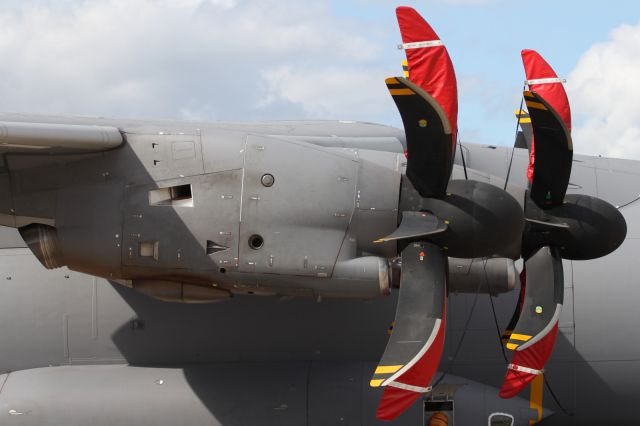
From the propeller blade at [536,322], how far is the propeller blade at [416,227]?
1.18 meters

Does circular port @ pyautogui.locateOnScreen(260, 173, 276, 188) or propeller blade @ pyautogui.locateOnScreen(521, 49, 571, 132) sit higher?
propeller blade @ pyautogui.locateOnScreen(521, 49, 571, 132)

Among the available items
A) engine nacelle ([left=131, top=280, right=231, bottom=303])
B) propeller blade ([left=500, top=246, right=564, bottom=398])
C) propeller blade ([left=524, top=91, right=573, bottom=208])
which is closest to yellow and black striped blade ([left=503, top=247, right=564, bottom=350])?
propeller blade ([left=500, top=246, right=564, bottom=398])

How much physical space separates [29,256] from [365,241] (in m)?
3.55

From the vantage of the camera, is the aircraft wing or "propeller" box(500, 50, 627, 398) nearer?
the aircraft wing

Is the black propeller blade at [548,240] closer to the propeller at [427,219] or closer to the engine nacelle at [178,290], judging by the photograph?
the propeller at [427,219]

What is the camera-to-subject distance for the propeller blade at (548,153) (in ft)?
25.9

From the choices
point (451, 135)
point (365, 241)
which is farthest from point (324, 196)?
Result: point (451, 135)

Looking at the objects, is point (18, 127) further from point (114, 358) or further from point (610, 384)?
point (610, 384)

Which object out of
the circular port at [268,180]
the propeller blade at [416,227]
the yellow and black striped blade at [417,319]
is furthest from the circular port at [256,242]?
the yellow and black striped blade at [417,319]

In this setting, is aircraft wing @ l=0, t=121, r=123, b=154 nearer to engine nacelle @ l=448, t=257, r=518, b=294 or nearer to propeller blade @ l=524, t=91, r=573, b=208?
engine nacelle @ l=448, t=257, r=518, b=294

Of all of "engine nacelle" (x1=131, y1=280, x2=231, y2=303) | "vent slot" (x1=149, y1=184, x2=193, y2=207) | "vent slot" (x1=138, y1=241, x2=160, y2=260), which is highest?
"vent slot" (x1=149, y1=184, x2=193, y2=207)

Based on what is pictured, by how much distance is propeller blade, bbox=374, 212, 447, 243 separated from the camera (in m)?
7.64

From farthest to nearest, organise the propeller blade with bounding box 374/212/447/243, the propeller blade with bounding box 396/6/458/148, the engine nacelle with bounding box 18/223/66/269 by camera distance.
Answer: the engine nacelle with bounding box 18/223/66/269 < the propeller blade with bounding box 374/212/447/243 < the propeller blade with bounding box 396/6/458/148

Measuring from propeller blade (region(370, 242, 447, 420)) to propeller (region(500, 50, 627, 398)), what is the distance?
901 mm
